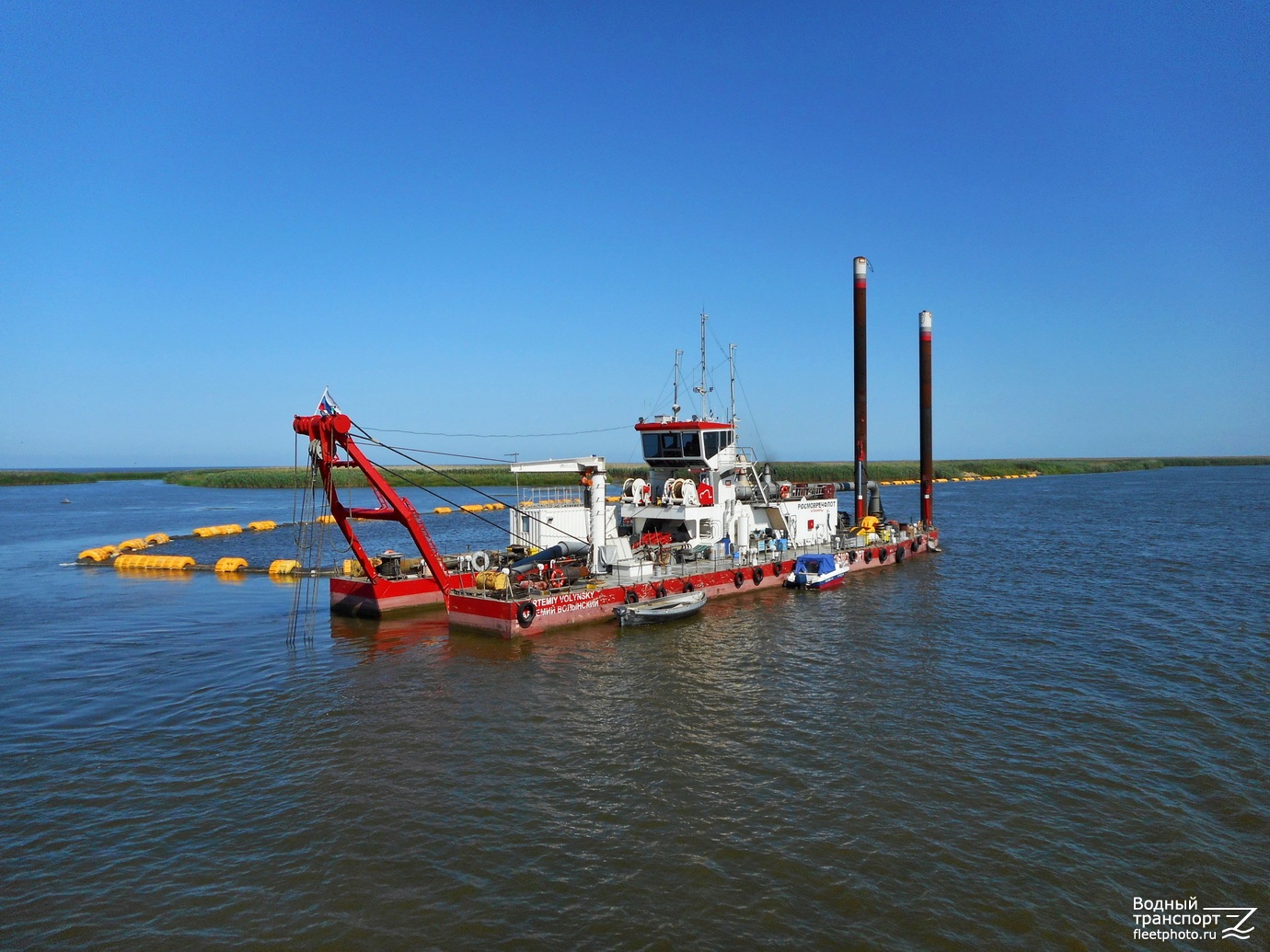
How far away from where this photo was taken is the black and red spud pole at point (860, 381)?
4346 centimetres

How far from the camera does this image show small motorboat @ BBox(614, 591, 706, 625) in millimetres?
25734

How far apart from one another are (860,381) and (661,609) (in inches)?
946

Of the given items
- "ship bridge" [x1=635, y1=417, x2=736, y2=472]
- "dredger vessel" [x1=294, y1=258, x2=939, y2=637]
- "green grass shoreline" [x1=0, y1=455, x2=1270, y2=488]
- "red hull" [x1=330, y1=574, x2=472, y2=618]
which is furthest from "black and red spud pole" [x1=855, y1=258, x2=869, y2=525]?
"green grass shoreline" [x1=0, y1=455, x2=1270, y2=488]

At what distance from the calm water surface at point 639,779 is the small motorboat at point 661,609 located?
1.67ft

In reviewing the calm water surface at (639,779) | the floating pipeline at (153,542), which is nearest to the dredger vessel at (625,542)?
the calm water surface at (639,779)

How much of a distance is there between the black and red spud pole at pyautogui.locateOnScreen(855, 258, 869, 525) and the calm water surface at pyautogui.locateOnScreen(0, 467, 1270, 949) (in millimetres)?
16808

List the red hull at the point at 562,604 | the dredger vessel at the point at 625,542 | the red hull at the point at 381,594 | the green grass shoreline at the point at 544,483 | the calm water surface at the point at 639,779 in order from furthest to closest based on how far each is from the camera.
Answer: the green grass shoreline at the point at 544,483 < the red hull at the point at 381,594 < the dredger vessel at the point at 625,542 < the red hull at the point at 562,604 < the calm water surface at the point at 639,779

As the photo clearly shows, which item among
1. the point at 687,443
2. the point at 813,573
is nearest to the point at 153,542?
the point at 687,443

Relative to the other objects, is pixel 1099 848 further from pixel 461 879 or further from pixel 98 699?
pixel 98 699

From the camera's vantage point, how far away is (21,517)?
75.5 meters

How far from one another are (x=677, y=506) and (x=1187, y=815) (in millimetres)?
21141

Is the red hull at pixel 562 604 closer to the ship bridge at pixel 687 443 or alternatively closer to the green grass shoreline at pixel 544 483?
the ship bridge at pixel 687 443

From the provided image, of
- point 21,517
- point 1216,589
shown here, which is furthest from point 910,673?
point 21,517

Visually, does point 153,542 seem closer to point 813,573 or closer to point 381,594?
point 381,594
